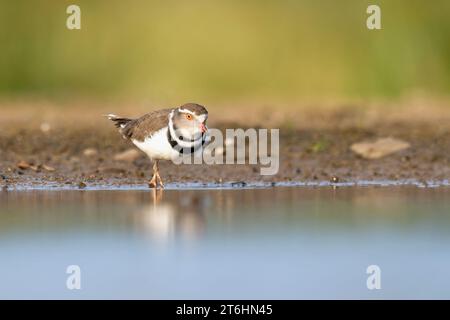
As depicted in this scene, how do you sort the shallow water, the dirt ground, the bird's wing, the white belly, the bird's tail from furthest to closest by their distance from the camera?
the bird's tail → the dirt ground → the bird's wing → the white belly → the shallow water

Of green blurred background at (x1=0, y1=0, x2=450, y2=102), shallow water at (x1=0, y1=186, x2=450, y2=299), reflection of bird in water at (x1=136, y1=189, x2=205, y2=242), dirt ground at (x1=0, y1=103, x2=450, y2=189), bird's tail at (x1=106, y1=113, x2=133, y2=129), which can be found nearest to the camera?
shallow water at (x1=0, y1=186, x2=450, y2=299)

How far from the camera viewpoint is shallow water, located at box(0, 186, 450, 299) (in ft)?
20.0

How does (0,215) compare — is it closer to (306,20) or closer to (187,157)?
(187,157)

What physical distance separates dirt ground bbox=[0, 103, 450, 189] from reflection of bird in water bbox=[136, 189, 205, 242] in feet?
5.23

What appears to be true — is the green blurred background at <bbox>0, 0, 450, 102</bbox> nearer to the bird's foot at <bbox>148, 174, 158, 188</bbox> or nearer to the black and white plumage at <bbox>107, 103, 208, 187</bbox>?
the black and white plumage at <bbox>107, 103, 208, 187</bbox>

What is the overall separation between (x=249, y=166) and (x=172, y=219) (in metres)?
3.50

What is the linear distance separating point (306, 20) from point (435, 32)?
1.97m

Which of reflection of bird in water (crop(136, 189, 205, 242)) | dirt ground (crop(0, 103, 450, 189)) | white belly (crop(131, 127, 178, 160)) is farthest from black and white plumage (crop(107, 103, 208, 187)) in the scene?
reflection of bird in water (crop(136, 189, 205, 242))

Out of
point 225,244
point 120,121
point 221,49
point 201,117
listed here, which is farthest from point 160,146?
point 221,49

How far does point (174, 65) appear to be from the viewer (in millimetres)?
16562

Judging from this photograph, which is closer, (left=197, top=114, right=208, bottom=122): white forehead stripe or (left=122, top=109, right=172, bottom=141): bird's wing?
(left=197, top=114, right=208, bottom=122): white forehead stripe

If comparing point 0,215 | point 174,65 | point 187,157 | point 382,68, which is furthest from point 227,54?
point 0,215

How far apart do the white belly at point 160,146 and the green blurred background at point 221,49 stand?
556 centimetres

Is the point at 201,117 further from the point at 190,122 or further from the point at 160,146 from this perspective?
the point at 160,146
